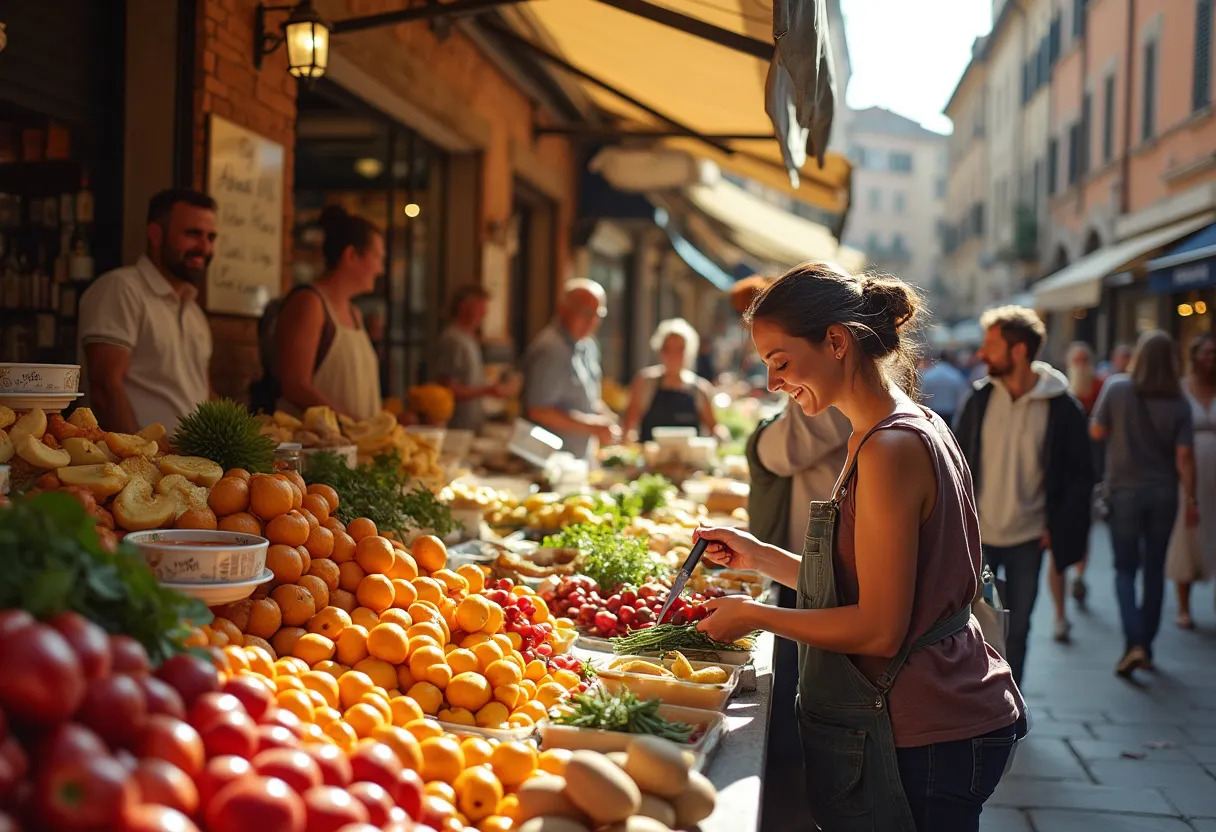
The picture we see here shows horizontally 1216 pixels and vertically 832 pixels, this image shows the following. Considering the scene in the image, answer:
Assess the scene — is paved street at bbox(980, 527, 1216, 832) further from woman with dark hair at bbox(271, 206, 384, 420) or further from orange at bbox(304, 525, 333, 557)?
woman with dark hair at bbox(271, 206, 384, 420)

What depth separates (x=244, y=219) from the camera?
576cm

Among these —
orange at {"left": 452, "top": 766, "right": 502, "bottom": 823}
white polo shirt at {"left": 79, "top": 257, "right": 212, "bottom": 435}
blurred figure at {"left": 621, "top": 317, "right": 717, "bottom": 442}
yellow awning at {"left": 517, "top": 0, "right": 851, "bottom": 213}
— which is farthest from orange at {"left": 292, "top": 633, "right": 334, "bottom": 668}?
blurred figure at {"left": 621, "top": 317, "right": 717, "bottom": 442}

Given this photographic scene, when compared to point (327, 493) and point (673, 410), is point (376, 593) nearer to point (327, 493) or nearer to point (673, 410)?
point (327, 493)

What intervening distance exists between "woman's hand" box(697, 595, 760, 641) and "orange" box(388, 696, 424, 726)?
72 centimetres

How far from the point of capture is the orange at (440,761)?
2172 millimetres

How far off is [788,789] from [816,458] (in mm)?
1528

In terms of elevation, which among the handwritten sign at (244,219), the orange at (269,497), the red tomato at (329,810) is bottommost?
the red tomato at (329,810)

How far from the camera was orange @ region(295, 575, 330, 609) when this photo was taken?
2816mm

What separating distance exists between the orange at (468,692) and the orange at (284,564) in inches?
20.1

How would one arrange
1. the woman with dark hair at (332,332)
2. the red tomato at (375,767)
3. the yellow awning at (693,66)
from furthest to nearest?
the yellow awning at (693,66)
the woman with dark hair at (332,332)
the red tomato at (375,767)

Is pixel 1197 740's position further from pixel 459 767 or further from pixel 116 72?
pixel 116 72

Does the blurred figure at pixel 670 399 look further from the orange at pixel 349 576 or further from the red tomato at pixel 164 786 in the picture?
the red tomato at pixel 164 786

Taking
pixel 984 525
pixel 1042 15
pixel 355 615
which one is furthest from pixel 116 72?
pixel 1042 15

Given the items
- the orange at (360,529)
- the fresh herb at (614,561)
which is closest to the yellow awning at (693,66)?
the fresh herb at (614,561)
